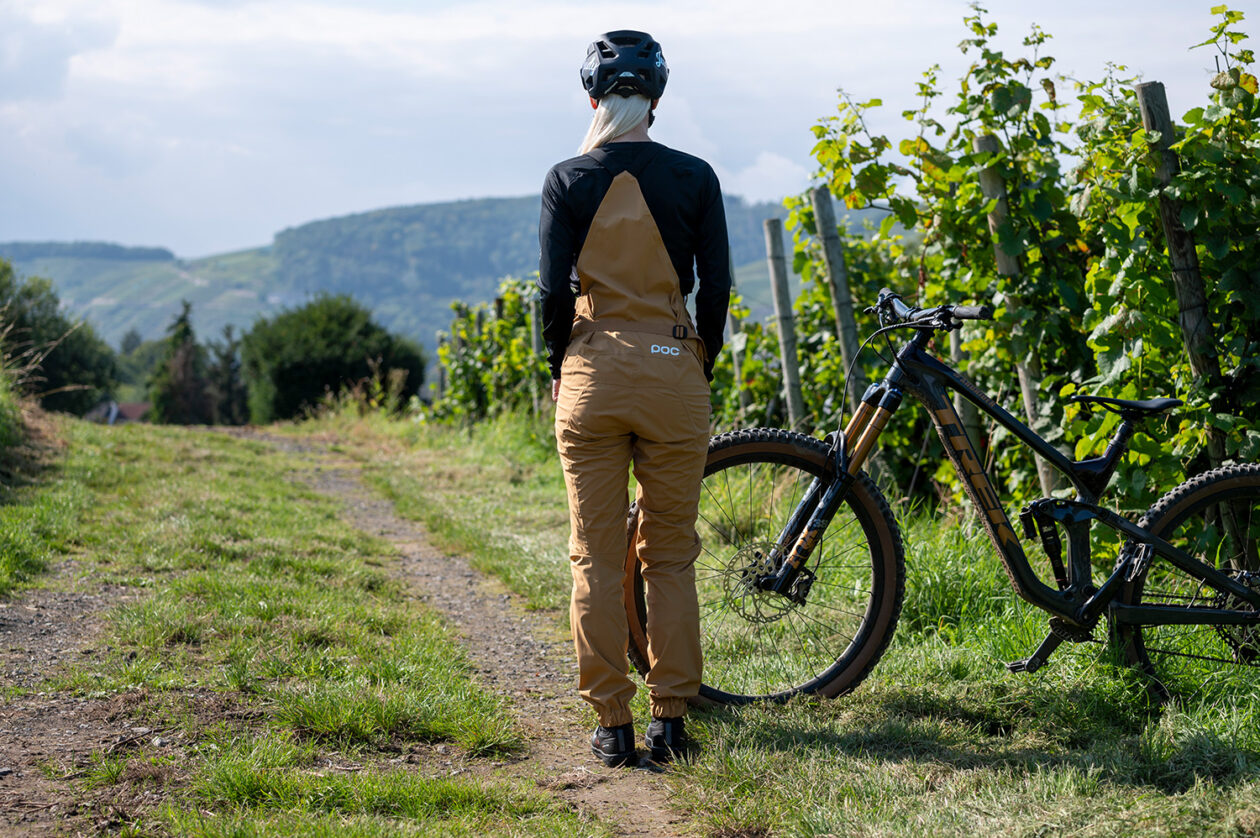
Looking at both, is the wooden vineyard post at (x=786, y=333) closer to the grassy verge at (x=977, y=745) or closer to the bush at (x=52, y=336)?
the grassy verge at (x=977, y=745)

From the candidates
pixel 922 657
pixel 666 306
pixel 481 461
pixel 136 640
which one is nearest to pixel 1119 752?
pixel 922 657

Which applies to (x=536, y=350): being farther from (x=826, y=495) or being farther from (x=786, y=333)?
(x=826, y=495)

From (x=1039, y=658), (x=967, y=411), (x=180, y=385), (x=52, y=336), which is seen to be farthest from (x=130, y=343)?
(x=1039, y=658)

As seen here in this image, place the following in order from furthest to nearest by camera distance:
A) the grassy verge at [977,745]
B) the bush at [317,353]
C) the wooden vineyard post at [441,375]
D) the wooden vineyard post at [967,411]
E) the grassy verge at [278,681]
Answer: the bush at [317,353]
the wooden vineyard post at [441,375]
the wooden vineyard post at [967,411]
the grassy verge at [278,681]
the grassy verge at [977,745]

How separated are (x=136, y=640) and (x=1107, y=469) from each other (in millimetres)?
3705

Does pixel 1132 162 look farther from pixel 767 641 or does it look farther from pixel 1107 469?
pixel 767 641

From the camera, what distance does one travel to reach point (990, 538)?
3.48 m

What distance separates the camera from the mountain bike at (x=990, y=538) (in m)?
3.32

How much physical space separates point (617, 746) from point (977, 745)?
3.65ft

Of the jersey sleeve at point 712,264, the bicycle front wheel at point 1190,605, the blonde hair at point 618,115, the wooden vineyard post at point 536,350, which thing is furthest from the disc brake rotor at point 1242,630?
the wooden vineyard post at point 536,350

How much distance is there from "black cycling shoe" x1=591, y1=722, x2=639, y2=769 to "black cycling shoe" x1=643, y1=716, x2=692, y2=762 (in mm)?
60

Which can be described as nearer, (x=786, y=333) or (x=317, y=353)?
(x=786, y=333)

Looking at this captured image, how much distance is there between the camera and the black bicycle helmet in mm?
3092

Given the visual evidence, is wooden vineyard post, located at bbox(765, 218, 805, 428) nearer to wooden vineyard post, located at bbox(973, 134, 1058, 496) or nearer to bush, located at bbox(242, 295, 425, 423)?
wooden vineyard post, located at bbox(973, 134, 1058, 496)
